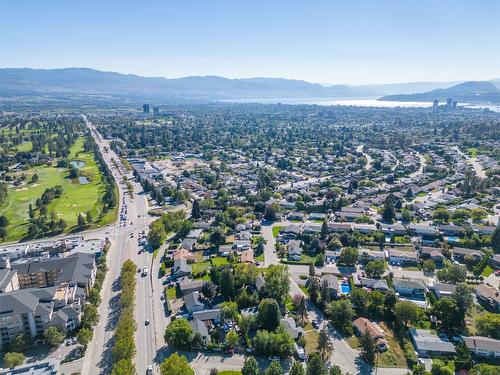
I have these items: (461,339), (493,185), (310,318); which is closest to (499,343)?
(461,339)

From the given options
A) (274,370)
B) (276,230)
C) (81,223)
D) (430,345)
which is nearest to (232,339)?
(274,370)

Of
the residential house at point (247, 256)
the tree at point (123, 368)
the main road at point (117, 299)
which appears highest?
the tree at point (123, 368)

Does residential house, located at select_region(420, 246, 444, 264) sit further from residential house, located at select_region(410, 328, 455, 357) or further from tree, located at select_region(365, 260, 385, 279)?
residential house, located at select_region(410, 328, 455, 357)

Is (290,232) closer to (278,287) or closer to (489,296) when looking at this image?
(278,287)

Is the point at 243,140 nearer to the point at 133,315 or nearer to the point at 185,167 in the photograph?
the point at 185,167

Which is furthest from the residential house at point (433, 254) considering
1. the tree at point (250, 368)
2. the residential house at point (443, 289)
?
the tree at point (250, 368)

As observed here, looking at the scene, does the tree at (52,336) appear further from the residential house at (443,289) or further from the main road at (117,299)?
the residential house at (443,289)

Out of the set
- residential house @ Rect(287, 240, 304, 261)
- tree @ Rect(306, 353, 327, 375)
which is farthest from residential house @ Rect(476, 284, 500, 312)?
tree @ Rect(306, 353, 327, 375)
